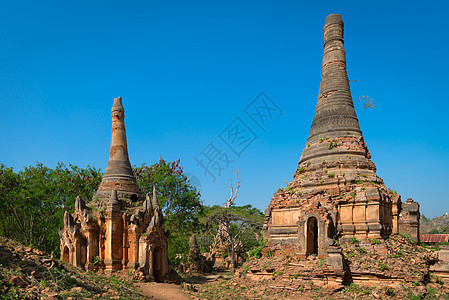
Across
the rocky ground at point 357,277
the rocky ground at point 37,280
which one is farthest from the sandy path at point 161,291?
the rocky ground at point 37,280

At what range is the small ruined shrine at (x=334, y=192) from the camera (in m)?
18.0

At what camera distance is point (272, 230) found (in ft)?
67.6

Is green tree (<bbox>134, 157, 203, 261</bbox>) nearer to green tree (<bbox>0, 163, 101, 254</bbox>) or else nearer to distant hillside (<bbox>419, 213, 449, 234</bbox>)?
green tree (<bbox>0, 163, 101, 254</bbox>)

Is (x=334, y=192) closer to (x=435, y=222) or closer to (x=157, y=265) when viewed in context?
(x=157, y=265)

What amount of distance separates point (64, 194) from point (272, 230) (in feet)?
57.6

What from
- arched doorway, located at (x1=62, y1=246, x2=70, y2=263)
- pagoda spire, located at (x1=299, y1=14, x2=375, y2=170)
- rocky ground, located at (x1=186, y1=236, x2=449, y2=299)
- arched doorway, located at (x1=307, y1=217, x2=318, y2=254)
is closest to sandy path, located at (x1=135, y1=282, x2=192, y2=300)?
rocky ground, located at (x1=186, y1=236, x2=449, y2=299)

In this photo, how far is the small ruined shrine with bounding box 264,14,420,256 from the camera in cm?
1800

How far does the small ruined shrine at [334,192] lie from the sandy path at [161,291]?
5527 millimetres

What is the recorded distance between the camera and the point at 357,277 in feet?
53.7

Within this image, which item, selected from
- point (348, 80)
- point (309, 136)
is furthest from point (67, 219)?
point (348, 80)

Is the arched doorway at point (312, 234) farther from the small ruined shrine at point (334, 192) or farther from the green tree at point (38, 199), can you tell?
the green tree at point (38, 199)

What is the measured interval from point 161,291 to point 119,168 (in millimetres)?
8184

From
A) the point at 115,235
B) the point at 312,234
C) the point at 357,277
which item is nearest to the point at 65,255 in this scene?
the point at 115,235

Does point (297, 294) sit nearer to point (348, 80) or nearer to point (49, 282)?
point (49, 282)
